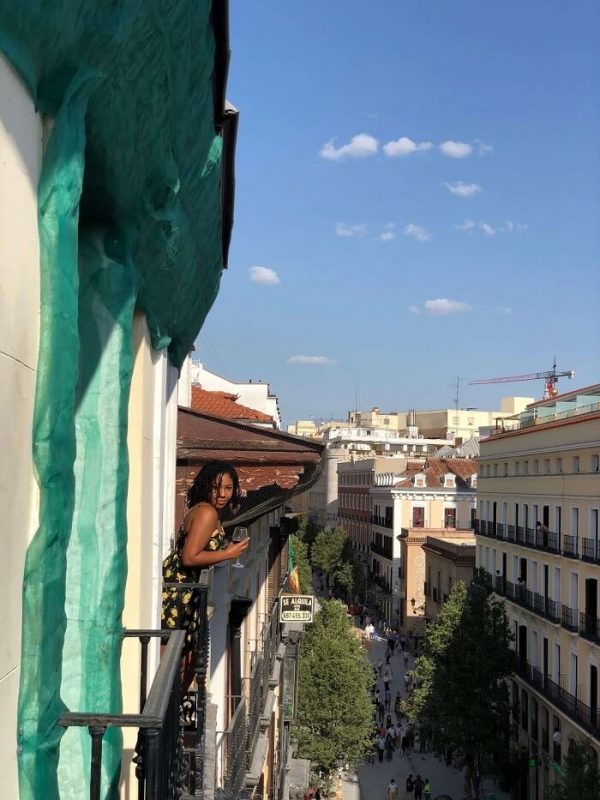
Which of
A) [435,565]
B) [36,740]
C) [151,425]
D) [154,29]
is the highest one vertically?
[154,29]

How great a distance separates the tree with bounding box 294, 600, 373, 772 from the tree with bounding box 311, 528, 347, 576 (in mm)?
41826

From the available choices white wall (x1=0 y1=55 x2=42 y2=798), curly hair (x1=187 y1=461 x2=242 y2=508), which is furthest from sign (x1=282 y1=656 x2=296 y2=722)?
white wall (x1=0 y1=55 x2=42 y2=798)

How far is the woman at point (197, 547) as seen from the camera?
507 cm

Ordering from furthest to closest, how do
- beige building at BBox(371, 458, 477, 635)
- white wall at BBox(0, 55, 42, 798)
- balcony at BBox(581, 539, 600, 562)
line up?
beige building at BBox(371, 458, 477, 635), balcony at BBox(581, 539, 600, 562), white wall at BBox(0, 55, 42, 798)

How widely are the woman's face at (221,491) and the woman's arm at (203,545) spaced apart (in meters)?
0.12

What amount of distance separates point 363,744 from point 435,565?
2731 cm

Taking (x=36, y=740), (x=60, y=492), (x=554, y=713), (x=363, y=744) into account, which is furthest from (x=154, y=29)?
(x=554, y=713)

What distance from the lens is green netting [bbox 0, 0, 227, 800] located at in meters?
2.10

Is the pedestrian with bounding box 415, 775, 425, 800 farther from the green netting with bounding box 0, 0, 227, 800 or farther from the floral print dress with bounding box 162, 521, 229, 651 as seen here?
the green netting with bounding box 0, 0, 227, 800

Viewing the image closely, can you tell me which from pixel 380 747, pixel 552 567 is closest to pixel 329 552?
pixel 380 747

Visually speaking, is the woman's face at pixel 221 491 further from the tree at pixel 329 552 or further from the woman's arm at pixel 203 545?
the tree at pixel 329 552

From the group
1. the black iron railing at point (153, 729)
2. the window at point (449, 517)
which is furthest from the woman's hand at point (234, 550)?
the window at point (449, 517)

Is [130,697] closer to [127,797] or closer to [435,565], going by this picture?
[127,797]

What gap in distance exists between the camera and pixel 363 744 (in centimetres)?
2912
